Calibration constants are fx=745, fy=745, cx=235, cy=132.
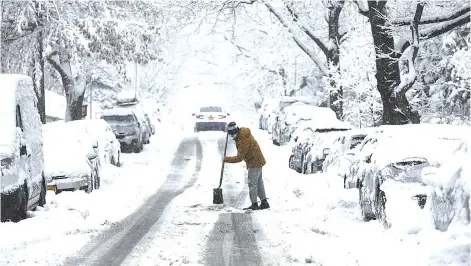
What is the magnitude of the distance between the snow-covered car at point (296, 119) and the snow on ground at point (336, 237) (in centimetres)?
1036

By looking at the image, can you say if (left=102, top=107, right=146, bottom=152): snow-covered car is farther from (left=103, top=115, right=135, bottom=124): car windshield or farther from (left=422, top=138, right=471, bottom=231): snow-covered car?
(left=422, top=138, right=471, bottom=231): snow-covered car

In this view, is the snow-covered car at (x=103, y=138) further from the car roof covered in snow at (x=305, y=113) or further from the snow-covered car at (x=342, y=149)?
the car roof covered in snow at (x=305, y=113)

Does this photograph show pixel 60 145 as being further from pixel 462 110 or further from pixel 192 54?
pixel 192 54

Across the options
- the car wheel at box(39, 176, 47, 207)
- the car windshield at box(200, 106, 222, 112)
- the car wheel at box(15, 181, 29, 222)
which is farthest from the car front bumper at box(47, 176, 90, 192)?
the car windshield at box(200, 106, 222, 112)

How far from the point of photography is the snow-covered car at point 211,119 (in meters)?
40.5

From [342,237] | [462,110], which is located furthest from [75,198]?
[462,110]

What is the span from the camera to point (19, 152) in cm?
1113

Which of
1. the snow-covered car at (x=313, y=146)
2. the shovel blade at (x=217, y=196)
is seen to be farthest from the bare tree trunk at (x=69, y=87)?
the shovel blade at (x=217, y=196)

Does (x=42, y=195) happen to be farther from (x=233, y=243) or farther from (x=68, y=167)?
(x=233, y=243)

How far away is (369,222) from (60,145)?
853 cm

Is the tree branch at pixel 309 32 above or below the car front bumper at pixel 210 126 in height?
above

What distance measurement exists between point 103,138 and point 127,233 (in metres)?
12.2

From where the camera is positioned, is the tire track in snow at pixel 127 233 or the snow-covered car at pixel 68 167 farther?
the snow-covered car at pixel 68 167

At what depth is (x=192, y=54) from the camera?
93.4 m
